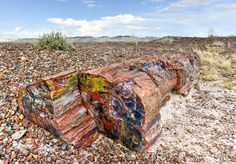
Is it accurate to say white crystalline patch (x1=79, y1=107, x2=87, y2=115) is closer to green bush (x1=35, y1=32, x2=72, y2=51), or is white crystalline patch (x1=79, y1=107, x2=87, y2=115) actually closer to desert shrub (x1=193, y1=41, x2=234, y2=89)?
green bush (x1=35, y1=32, x2=72, y2=51)

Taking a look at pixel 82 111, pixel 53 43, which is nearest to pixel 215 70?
pixel 53 43

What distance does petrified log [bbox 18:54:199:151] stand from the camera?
4.37 metres

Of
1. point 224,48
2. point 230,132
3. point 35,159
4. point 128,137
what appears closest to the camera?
point 35,159

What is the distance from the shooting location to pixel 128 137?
4.61m

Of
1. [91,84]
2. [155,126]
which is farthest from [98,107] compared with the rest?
[155,126]

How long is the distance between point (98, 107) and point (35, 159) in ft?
4.47

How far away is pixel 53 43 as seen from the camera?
9289 millimetres

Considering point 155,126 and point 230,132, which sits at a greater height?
point 155,126

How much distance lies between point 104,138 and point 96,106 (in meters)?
0.70

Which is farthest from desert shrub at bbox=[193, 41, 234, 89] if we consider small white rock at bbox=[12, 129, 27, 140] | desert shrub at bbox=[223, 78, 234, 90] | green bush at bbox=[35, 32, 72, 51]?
small white rock at bbox=[12, 129, 27, 140]

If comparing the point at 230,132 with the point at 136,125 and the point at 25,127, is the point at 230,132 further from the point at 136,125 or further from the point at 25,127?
the point at 25,127

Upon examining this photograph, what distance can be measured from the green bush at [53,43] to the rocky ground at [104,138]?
0.47m

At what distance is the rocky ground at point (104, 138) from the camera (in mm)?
4488

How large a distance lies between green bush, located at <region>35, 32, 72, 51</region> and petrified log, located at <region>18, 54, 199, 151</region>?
4.47 metres
